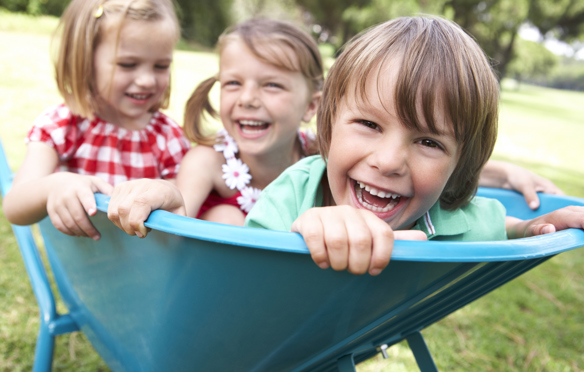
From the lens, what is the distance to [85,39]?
147 cm

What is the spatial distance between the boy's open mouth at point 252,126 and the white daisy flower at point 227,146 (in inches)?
2.8

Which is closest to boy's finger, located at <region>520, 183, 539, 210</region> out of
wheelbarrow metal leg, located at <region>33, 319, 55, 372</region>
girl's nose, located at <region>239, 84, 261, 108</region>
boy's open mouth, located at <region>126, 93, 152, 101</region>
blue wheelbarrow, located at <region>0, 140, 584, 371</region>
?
blue wheelbarrow, located at <region>0, 140, 584, 371</region>

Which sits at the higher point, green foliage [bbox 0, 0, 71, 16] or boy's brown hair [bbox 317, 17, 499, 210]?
boy's brown hair [bbox 317, 17, 499, 210]

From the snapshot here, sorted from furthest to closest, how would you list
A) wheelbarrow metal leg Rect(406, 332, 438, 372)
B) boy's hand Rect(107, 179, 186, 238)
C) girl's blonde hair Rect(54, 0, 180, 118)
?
girl's blonde hair Rect(54, 0, 180, 118) → wheelbarrow metal leg Rect(406, 332, 438, 372) → boy's hand Rect(107, 179, 186, 238)

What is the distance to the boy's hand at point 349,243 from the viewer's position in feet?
1.93

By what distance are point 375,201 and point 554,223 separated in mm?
362

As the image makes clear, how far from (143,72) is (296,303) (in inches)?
42.9

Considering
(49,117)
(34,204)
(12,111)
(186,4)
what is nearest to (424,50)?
(34,204)

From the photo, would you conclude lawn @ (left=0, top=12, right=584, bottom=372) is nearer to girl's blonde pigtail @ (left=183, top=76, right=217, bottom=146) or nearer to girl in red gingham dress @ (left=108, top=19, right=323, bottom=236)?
girl's blonde pigtail @ (left=183, top=76, right=217, bottom=146)

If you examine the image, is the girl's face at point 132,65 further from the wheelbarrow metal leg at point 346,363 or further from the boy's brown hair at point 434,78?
the wheelbarrow metal leg at point 346,363

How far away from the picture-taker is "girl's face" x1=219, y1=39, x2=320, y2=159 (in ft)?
4.74

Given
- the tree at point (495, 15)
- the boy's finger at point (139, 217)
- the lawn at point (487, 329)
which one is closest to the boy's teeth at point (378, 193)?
the boy's finger at point (139, 217)

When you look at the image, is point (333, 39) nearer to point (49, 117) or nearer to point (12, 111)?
point (12, 111)

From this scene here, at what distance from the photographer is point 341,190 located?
97 cm
